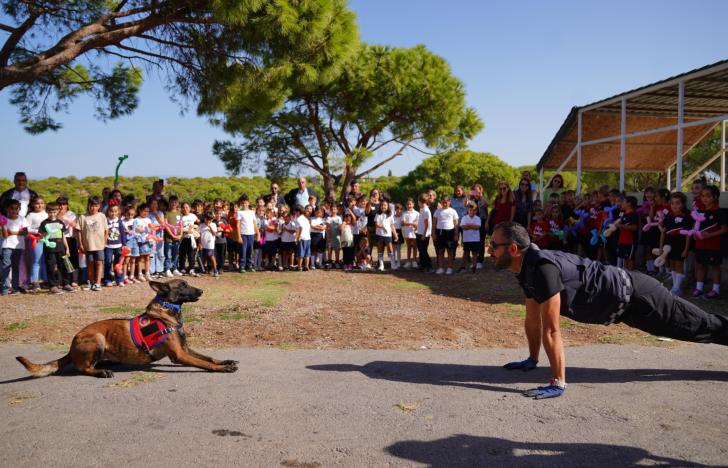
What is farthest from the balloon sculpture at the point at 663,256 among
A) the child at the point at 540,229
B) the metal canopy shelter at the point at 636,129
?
the metal canopy shelter at the point at 636,129

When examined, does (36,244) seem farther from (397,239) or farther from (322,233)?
(397,239)

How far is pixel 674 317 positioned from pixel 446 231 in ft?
26.6

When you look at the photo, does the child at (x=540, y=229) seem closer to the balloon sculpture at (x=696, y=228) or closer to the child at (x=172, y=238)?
the balloon sculpture at (x=696, y=228)

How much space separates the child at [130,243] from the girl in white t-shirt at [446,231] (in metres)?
6.53

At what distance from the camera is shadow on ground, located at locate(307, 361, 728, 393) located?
15.6ft

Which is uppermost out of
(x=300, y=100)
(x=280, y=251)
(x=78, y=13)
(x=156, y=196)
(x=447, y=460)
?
(x=300, y=100)

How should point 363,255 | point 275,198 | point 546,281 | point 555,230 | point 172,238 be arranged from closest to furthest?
point 546,281 → point 555,230 → point 172,238 → point 363,255 → point 275,198

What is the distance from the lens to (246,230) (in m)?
13.0

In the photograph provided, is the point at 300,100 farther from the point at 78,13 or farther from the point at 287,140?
the point at 78,13

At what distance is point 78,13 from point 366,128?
14209 mm

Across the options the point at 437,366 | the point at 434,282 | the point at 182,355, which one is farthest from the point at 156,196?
the point at 437,366

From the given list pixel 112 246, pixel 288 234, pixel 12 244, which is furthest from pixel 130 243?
pixel 288 234

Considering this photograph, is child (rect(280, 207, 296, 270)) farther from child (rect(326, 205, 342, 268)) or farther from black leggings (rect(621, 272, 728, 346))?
black leggings (rect(621, 272, 728, 346))

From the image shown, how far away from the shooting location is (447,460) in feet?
10.9
